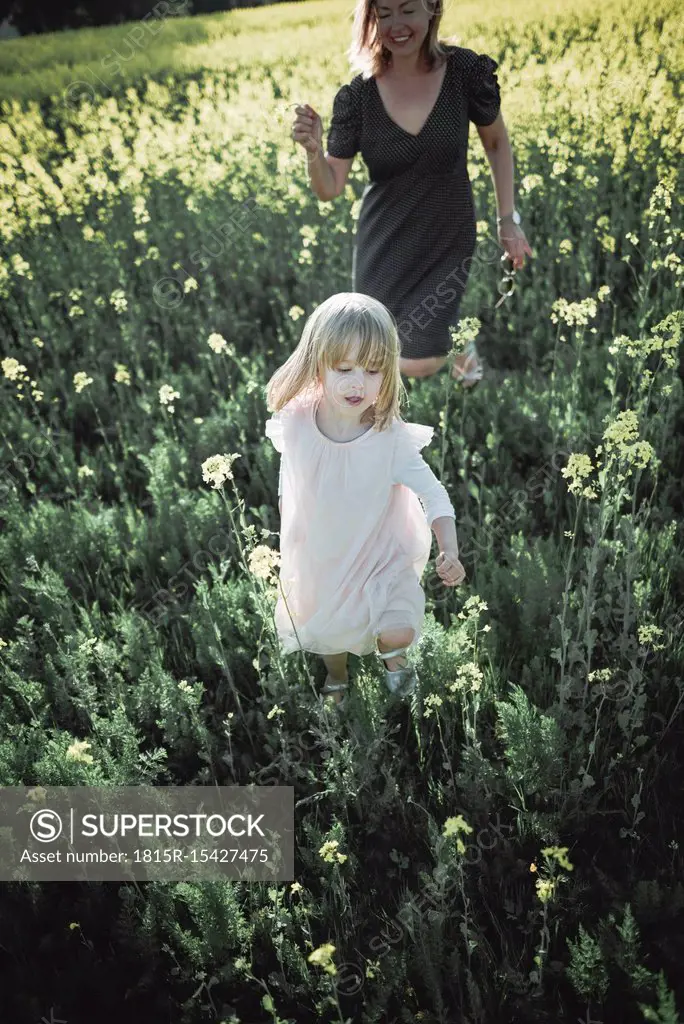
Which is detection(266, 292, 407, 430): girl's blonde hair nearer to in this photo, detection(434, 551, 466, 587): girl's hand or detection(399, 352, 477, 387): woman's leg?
detection(434, 551, 466, 587): girl's hand

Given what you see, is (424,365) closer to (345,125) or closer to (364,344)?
(345,125)

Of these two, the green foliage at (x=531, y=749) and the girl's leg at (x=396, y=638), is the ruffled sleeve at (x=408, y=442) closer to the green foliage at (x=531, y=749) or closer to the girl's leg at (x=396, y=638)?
the girl's leg at (x=396, y=638)

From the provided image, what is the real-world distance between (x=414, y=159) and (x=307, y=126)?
2.20 ft

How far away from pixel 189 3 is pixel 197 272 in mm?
10926

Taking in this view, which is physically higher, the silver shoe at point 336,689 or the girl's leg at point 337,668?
the girl's leg at point 337,668

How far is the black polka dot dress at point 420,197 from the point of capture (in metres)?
3.07

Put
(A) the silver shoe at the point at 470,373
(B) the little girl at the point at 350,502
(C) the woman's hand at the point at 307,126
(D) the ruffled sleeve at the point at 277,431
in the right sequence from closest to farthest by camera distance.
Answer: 1. (B) the little girl at the point at 350,502
2. (D) the ruffled sleeve at the point at 277,431
3. (C) the woman's hand at the point at 307,126
4. (A) the silver shoe at the point at 470,373

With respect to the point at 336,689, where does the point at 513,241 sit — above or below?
above

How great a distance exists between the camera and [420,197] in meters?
3.26

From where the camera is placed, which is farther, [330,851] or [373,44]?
[373,44]

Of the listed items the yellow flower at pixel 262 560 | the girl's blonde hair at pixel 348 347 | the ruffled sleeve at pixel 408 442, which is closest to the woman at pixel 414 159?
the girl's blonde hair at pixel 348 347

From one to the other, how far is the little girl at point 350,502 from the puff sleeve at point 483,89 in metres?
1.42

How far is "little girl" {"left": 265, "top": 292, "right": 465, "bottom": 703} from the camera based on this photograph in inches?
86.3

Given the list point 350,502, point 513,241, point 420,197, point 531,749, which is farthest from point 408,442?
point 513,241
